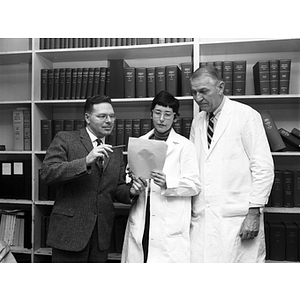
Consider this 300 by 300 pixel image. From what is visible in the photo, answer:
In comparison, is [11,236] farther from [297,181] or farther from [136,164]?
[297,181]


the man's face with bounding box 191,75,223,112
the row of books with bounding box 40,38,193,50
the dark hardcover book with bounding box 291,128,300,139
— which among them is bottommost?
the dark hardcover book with bounding box 291,128,300,139

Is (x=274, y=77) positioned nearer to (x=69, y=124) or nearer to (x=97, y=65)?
(x=97, y=65)

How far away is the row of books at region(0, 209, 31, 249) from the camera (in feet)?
7.79

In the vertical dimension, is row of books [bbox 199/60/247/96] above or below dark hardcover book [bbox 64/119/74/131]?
above

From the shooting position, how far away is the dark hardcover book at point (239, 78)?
2107mm

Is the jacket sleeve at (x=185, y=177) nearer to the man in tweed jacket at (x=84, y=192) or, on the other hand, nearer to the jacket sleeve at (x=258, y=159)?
the man in tweed jacket at (x=84, y=192)

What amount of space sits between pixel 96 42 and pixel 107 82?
315 mm

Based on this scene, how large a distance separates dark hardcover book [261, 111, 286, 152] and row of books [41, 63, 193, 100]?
0.59 meters

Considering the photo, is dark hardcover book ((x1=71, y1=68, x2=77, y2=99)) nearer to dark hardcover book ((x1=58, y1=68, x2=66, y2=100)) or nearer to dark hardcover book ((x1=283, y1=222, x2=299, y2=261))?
dark hardcover book ((x1=58, y1=68, x2=66, y2=100))

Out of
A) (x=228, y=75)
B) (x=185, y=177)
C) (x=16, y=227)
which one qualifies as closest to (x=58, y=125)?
(x=16, y=227)

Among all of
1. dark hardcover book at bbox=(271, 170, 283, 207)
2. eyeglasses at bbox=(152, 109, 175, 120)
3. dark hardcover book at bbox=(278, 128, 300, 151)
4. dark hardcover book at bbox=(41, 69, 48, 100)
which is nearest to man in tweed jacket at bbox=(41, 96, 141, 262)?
eyeglasses at bbox=(152, 109, 175, 120)

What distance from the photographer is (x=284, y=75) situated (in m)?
2.07
